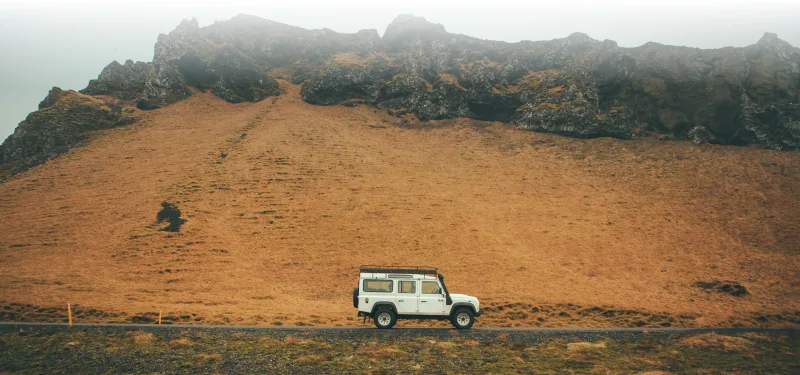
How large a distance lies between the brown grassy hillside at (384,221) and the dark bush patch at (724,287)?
105 centimetres

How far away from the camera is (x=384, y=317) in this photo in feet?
74.9

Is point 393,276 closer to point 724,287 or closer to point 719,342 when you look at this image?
point 719,342

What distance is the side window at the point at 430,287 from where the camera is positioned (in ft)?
74.2

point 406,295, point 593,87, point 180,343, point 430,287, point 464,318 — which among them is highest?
point 593,87

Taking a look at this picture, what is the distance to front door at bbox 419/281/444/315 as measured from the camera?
73.9 feet

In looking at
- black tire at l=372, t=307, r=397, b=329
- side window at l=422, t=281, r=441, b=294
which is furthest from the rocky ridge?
black tire at l=372, t=307, r=397, b=329

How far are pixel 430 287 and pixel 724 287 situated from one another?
29.9 meters

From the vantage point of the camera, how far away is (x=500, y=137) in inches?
3036

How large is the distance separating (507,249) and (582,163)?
28895mm

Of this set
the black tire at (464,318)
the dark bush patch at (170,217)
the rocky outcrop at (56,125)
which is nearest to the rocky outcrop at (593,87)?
the rocky outcrop at (56,125)

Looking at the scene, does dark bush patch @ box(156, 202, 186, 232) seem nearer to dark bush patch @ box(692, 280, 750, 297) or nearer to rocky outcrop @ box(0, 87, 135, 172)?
rocky outcrop @ box(0, 87, 135, 172)

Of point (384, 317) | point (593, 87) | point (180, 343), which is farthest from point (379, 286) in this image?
point (593, 87)

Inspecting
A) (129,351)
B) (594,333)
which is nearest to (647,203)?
(594,333)

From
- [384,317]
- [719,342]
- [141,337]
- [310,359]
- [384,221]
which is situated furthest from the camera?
[384,221]
